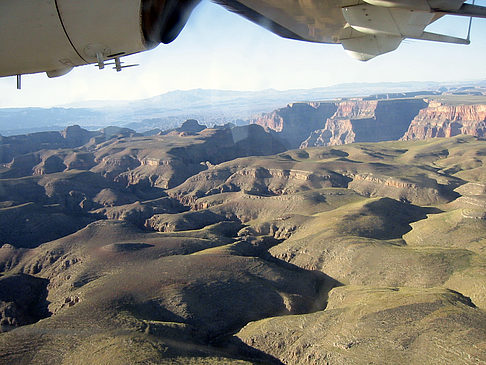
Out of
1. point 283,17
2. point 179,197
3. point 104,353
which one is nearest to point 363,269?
point 104,353

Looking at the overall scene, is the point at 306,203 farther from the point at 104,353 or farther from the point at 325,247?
the point at 104,353

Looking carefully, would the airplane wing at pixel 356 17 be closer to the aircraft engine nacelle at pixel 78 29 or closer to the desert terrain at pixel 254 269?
the aircraft engine nacelle at pixel 78 29

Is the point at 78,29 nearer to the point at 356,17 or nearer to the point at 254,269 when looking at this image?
the point at 356,17

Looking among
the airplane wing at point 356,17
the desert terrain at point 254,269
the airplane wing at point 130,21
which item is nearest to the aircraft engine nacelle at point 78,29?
the airplane wing at point 130,21

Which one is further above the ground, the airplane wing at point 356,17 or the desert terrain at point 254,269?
the airplane wing at point 356,17

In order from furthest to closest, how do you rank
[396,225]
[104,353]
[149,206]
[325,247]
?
[149,206], [396,225], [325,247], [104,353]

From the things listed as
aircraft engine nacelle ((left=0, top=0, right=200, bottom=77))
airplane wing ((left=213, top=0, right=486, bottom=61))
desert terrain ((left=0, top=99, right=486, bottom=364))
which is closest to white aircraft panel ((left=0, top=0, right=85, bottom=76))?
aircraft engine nacelle ((left=0, top=0, right=200, bottom=77))
